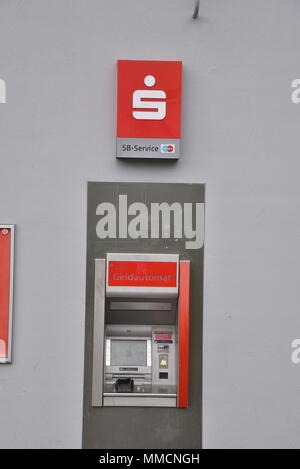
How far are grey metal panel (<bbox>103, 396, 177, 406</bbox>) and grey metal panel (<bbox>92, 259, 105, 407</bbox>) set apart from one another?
6 centimetres

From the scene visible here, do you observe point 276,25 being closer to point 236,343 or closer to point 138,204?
point 138,204

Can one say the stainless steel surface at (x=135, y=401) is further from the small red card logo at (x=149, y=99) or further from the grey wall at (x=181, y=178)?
the small red card logo at (x=149, y=99)

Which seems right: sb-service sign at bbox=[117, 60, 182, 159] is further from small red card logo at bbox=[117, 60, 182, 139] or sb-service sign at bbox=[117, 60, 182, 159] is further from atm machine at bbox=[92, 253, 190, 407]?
atm machine at bbox=[92, 253, 190, 407]

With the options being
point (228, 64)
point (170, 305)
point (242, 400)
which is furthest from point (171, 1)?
point (242, 400)

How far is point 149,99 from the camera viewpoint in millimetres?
4098

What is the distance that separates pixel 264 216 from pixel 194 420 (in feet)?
4.58

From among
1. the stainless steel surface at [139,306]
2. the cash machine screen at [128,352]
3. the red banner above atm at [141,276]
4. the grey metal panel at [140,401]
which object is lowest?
the grey metal panel at [140,401]

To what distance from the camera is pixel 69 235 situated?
4.14m

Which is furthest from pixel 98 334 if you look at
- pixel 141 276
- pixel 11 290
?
pixel 11 290

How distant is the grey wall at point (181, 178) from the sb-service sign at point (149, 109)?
0.10 metres

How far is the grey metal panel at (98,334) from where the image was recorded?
4035mm

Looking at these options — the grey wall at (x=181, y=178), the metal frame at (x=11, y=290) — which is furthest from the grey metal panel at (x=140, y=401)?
the metal frame at (x=11, y=290)

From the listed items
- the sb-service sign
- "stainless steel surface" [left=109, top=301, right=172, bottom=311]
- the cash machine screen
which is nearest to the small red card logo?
the sb-service sign

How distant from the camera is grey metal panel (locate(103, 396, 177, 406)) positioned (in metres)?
4.04
